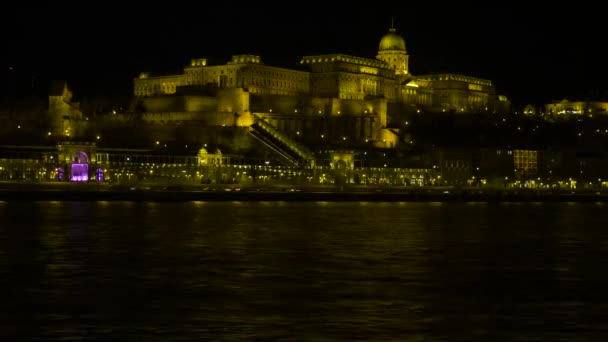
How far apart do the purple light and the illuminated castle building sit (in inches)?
→ 732

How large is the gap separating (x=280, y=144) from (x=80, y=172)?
20930 millimetres

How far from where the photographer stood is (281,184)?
8794cm

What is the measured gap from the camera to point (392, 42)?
486 feet

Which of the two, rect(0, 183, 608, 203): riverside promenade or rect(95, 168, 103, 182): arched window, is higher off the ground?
rect(95, 168, 103, 182): arched window

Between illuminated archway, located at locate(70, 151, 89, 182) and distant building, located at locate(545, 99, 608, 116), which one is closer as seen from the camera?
illuminated archway, located at locate(70, 151, 89, 182)

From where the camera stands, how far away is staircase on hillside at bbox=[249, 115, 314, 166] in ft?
308

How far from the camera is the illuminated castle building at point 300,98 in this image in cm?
10550

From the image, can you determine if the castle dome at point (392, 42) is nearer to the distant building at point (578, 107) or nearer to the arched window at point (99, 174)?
the distant building at point (578, 107)

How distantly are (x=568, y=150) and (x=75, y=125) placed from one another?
2159 inches

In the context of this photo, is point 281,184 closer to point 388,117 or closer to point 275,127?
point 275,127

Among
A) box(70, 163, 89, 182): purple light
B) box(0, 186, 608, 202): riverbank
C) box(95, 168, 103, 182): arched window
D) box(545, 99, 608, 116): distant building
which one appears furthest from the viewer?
box(545, 99, 608, 116): distant building

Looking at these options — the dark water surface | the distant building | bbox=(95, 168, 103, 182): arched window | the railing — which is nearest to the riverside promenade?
bbox=(95, 168, 103, 182): arched window

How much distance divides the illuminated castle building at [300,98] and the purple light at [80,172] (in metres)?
18.6

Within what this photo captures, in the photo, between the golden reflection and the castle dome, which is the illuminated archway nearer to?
the golden reflection
